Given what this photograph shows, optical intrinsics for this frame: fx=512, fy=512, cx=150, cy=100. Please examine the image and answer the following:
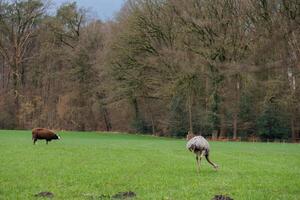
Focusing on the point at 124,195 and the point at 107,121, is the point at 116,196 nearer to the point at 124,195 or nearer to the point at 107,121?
the point at 124,195

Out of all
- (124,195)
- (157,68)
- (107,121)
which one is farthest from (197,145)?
(107,121)

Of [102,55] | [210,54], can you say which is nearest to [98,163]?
[210,54]

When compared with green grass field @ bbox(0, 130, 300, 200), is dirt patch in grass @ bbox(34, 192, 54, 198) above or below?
below

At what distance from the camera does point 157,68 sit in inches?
2398

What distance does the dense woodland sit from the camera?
177ft

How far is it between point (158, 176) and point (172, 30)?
42.9 meters

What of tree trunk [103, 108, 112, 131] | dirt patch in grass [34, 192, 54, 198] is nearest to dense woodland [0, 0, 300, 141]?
tree trunk [103, 108, 112, 131]

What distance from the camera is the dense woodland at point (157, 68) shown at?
54.1 m

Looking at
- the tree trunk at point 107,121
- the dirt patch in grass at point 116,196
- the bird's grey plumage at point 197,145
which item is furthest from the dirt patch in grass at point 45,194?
the tree trunk at point 107,121

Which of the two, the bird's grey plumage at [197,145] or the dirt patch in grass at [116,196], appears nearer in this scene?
the dirt patch in grass at [116,196]

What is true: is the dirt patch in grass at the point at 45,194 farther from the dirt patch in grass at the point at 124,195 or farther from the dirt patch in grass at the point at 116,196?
the dirt patch in grass at the point at 124,195

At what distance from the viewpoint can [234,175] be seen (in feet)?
62.8

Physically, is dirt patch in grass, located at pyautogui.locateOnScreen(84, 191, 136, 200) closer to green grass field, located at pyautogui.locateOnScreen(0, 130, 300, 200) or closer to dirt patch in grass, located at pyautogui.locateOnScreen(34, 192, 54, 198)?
green grass field, located at pyautogui.locateOnScreen(0, 130, 300, 200)

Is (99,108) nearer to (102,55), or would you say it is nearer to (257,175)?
(102,55)
